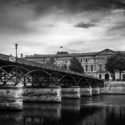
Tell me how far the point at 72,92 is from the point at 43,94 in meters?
18.9

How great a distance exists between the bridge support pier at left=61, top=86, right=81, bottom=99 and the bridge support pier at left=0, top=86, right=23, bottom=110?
1369 inches

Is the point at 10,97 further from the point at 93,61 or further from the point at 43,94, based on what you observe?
the point at 93,61

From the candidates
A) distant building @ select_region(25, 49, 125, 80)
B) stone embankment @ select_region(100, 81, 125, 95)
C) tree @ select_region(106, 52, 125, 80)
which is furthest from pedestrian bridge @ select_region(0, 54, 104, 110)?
distant building @ select_region(25, 49, 125, 80)

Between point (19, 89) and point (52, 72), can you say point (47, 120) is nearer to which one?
point (19, 89)

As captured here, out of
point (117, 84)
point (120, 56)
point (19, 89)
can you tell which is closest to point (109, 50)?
point (120, 56)

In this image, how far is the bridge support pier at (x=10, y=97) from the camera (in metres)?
42.3

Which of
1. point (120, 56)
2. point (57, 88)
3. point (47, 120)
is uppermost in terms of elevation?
point (120, 56)

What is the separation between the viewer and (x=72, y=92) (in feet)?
252

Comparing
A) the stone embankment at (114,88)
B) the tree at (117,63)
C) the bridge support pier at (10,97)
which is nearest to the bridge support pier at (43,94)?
the bridge support pier at (10,97)

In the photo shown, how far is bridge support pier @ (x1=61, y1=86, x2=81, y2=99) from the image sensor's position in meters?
76.0

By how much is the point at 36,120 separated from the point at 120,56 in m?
87.0

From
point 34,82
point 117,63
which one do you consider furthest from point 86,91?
point 117,63

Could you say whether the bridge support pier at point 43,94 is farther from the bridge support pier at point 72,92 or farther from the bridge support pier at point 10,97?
the bridge support pier at point 72,92

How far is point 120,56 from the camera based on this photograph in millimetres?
118875
